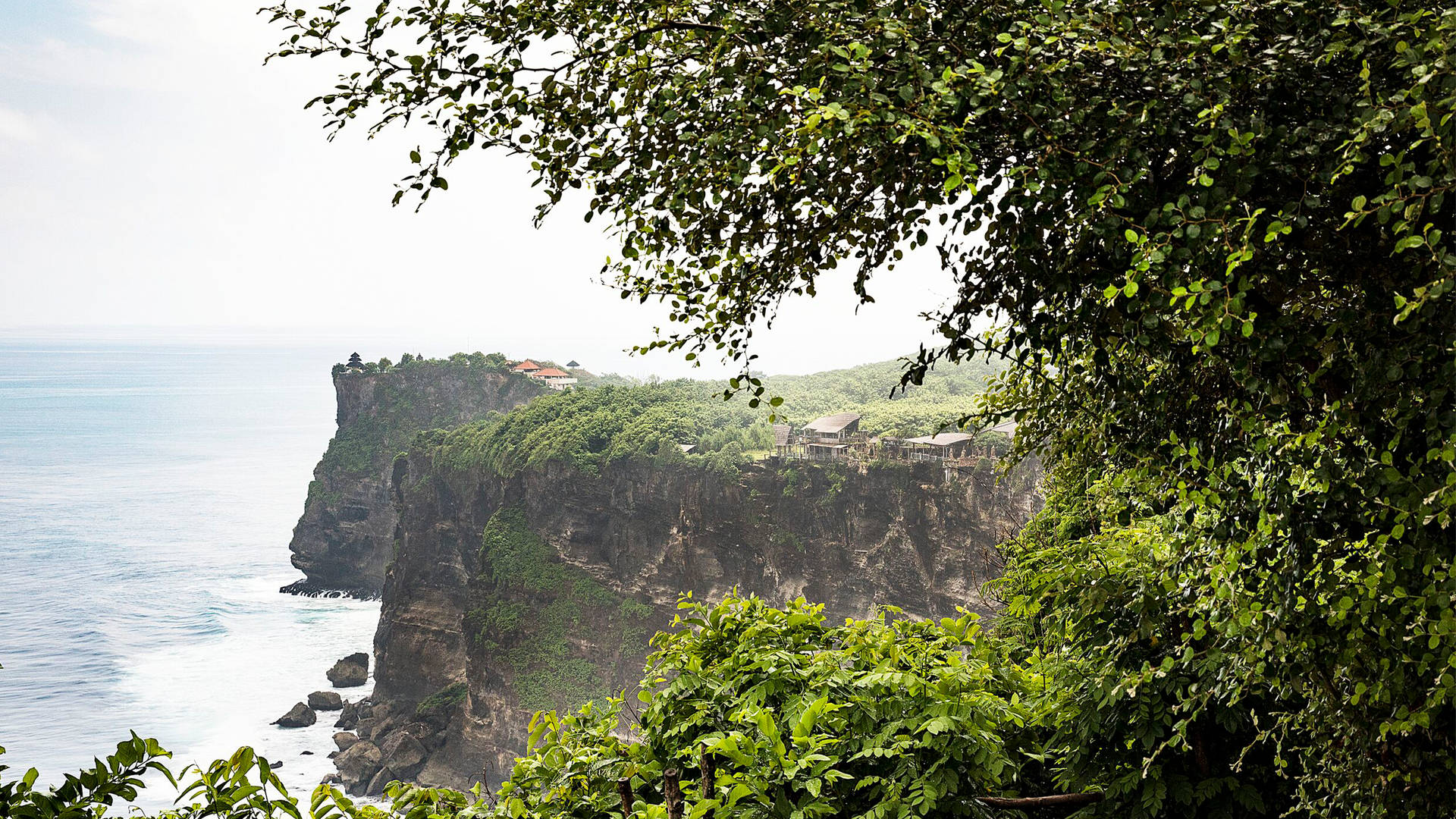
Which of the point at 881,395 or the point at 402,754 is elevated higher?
the point at 881,395

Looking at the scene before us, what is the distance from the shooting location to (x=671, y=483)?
94.1ft

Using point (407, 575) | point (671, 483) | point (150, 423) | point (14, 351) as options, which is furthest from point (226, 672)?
point (14, 351)

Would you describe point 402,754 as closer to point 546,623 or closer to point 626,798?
point 546,623

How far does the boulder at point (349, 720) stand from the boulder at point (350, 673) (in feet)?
10.1

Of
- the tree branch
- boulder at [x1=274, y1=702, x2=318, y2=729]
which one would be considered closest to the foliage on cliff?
boulder at [x1=274, y1=702, x2=318, y2=729]

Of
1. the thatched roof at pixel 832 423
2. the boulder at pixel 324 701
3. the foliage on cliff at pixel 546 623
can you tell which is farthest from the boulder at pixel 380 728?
the thatched roof at pixel 832 423

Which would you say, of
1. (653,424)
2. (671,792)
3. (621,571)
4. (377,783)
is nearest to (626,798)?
(671,792)

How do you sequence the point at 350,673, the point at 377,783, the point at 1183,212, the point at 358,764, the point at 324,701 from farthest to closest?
the point at 350,673 < the point at 324,701 < the point at 358,764 < the point at 377,783 < the point at 1183,212

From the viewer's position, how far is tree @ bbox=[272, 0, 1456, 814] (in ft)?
4.83

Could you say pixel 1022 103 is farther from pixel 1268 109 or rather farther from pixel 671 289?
pixel 671 289

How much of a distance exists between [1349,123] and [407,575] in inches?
1327

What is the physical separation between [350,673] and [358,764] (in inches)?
285

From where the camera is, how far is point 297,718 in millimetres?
29359

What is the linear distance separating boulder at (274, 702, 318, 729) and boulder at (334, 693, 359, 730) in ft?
2.58
